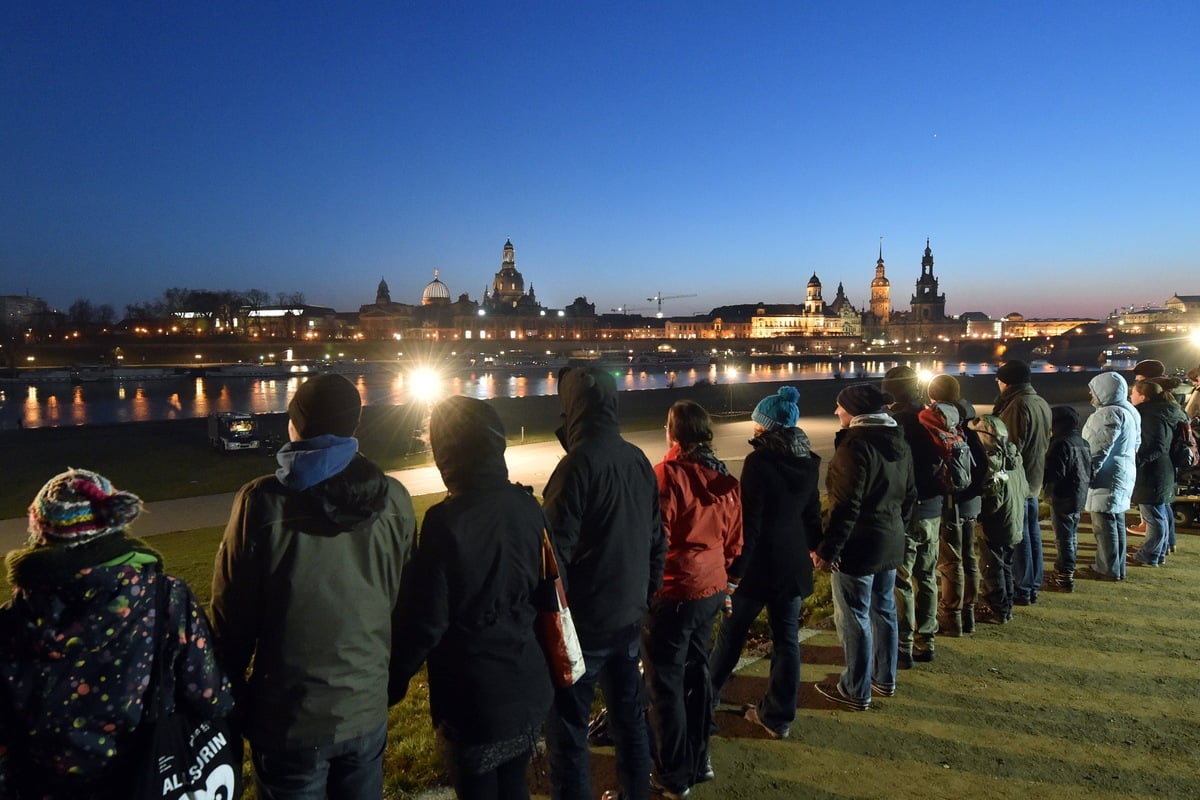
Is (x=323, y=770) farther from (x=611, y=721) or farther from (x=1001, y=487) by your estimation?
(x=1001, y=487)

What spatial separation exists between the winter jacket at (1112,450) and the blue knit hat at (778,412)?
428 centimetres

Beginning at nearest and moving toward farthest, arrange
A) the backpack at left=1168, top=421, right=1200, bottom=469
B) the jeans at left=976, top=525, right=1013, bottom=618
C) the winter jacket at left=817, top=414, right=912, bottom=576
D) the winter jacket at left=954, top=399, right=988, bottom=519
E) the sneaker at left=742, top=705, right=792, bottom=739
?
1. the sneaker at left=742, top=705, right=792, bottom=739
2. the winter jacket at left=817, top=414, right=912, bottom=576
3. the winter jacket at left=954, top=399, right=988, bottom=519
4. the jeans at left=976, top=525, right=1013, bottom=618
5. the backpack at left=1168, top=421, right=1200, bottom=469

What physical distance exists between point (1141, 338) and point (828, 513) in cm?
12976

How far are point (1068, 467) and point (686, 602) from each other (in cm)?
460

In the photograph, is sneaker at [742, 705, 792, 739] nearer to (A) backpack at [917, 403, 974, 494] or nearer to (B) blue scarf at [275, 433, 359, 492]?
(A) backpack at [917, 403, 974, 494]

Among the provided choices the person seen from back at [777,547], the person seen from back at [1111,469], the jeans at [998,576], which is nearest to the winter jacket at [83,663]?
the person seen from back at [777,547]

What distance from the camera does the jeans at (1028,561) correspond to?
6.13m

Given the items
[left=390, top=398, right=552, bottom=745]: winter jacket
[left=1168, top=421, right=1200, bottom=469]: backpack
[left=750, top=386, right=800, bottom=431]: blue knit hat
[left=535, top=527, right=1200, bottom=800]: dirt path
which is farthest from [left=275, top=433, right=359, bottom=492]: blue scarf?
[left=1168, top=421, right=1200, bottom=469]: backpack

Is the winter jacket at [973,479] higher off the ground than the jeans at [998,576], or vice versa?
the winter jacket at [973,479]

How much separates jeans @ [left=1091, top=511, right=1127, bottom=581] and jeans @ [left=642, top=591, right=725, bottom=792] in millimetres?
4919

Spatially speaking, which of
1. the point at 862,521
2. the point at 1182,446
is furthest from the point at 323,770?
the point at 1182,446

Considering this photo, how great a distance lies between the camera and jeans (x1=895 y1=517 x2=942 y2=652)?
16.0 ft

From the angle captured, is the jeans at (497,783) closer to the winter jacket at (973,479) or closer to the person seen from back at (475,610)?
the person seen from back at (475,610)

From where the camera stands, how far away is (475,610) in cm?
246
